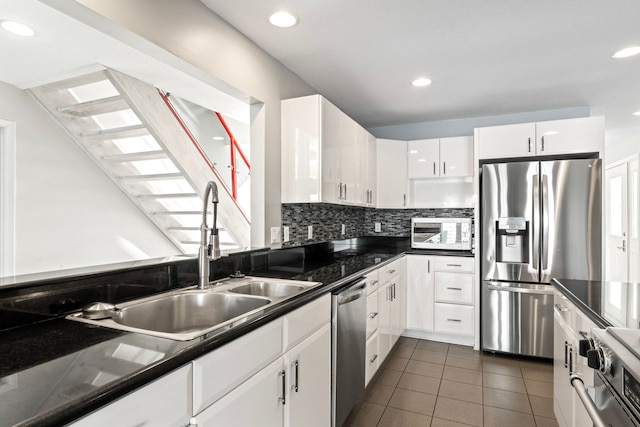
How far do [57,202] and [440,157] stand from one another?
382cm

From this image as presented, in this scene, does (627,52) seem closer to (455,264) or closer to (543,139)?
(543,139)

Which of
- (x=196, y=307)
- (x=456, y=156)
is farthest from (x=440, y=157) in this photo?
(x=196, y=307)

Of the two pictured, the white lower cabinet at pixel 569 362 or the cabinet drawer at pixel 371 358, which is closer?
the white lower cabinet at pixel 569 362

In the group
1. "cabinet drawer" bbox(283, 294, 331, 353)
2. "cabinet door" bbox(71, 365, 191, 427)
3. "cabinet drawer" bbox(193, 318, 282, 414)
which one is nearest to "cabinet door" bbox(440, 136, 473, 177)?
"cabinet drawer" bbox(283, 294, 331, 353)

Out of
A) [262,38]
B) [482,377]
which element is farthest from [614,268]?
[262,38]

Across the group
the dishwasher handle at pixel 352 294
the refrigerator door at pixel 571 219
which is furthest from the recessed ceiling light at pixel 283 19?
the refrigerator door at pixel 571 219

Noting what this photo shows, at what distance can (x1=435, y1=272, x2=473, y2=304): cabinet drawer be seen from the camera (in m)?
3.64

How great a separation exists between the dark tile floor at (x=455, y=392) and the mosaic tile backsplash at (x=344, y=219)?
128cm

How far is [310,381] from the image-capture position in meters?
1.72

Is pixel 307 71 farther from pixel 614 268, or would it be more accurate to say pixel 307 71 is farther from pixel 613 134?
pixel 614 268

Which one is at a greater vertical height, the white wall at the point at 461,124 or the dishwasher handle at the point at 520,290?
the white wall at the point at 461,124

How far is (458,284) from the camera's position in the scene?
12.1 ft

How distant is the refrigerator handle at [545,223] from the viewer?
3.28 meters

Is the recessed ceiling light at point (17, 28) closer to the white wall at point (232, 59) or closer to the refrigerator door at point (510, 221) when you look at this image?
the white wall at point (232, 59)
